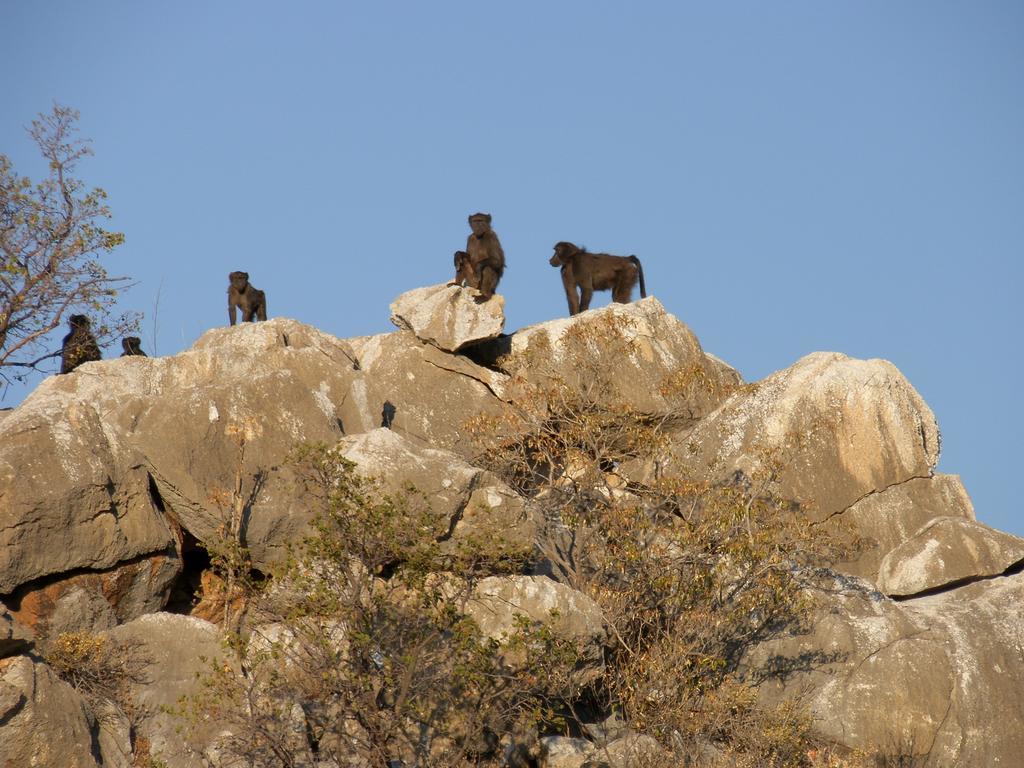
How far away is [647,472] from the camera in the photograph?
22156 millimetres

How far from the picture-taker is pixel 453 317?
80.5ft

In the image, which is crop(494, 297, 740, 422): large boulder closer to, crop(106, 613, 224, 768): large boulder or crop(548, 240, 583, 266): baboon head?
crop(548, 240, 583, 266): baboon head

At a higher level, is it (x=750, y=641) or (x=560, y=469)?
→ (x=560, y=469)

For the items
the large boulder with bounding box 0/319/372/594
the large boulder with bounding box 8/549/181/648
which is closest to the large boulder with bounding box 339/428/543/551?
A: the large boulder with bounding box 0/319/372/594

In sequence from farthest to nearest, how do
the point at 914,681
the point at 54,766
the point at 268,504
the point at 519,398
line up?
the point at 519,398, the point at 268,504, the point at 914,681, the point at 54,766

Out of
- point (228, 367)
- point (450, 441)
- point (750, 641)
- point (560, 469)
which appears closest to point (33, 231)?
point (228, 367)

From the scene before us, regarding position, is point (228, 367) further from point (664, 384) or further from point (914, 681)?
point (914, 681)

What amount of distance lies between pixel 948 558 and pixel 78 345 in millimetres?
14610

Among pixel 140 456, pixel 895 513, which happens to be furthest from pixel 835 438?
pixel 140 456

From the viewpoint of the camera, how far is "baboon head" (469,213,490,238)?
26.0 metres

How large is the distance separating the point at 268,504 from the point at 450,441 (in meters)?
4.17

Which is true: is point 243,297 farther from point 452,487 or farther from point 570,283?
point 452,487

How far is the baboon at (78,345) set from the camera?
25.1m

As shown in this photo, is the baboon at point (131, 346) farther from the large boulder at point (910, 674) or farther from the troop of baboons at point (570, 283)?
the large boulder at point (910, 674)
